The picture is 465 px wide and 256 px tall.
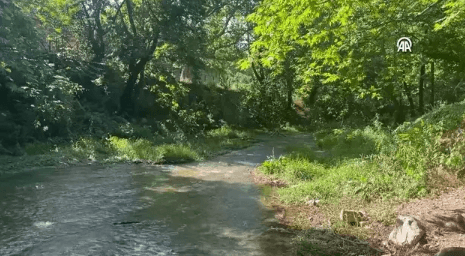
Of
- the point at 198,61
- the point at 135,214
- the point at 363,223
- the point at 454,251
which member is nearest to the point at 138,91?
the point at 198,61

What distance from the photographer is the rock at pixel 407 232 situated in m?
6.13

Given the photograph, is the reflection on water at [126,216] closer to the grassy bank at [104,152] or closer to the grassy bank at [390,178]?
the grassy bank at [390,178]

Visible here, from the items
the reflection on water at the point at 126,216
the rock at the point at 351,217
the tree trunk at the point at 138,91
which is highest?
the tree trunk at the point at 138,91

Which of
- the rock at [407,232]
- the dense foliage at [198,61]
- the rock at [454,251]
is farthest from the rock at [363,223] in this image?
the dense foliage at [198,61]

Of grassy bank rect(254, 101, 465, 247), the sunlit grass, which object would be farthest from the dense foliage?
grassy bank rect(254, 101, 465, 247)

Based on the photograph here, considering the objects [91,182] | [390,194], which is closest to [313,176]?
[390,194]

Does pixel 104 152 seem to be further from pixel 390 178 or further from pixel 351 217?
pixel 351 217

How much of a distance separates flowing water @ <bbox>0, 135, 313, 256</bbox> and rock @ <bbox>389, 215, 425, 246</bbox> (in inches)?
71.2

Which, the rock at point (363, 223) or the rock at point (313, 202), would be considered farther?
the rock at point (313, 202)

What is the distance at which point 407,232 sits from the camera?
6281 mm

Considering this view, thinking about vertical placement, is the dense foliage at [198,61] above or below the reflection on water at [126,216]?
above

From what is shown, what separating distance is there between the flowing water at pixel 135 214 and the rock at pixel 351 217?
3.79 ft

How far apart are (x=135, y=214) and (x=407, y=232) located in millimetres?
5612

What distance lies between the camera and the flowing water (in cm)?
692
